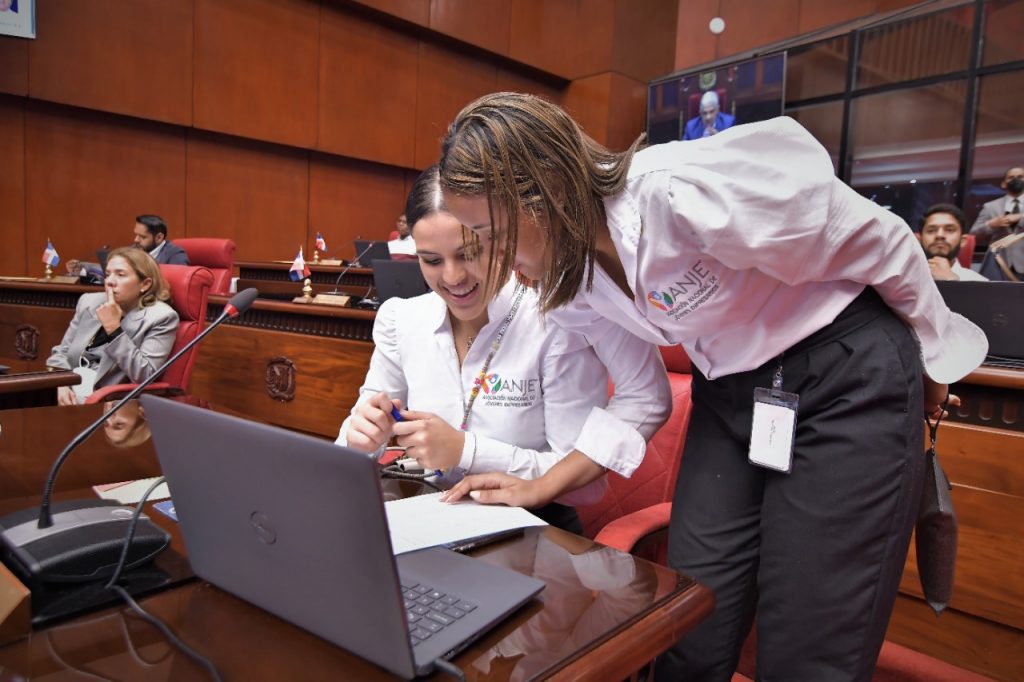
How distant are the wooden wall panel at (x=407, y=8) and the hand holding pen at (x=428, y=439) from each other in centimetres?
660

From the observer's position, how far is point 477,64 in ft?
25.6

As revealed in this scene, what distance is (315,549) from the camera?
0.52 m

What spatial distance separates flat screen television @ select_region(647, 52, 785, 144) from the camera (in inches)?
267

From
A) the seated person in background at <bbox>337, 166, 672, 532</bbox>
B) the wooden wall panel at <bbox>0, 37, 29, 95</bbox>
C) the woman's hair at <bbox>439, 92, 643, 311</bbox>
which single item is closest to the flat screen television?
the wooden wall panel at <bbox>0, 37, 29, 95</bbox>

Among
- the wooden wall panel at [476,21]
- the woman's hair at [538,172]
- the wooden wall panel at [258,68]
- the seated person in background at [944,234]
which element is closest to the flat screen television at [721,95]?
the wooden wall panel at [476,21]

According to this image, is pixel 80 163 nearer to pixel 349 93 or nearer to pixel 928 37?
pixel 349 93

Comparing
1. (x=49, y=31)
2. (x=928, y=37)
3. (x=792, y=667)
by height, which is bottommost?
(x=792, y=667)

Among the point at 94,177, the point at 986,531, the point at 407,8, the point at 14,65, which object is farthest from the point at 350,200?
the point at 986,531

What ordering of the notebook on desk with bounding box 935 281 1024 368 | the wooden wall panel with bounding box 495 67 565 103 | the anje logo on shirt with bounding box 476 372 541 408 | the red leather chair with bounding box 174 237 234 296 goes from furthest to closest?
the wooden wall panel with bounding box 495 67 565 103 < the red leather chair with bounding box 174 237 234 296 < the notebook on desk with bounding box 935 281 1024 368 < the anje logo on shirt with bounding box 476 372 541 408

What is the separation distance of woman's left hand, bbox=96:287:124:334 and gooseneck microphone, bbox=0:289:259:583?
203 centimetres

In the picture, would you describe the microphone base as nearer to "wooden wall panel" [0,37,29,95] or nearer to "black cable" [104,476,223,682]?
"black cable" [104,476,223,682]

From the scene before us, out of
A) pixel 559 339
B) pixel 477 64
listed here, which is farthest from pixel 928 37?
pixel 559 339

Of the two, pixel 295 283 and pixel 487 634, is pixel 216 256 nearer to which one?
pixel 295 283

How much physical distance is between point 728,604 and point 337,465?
0.72m
